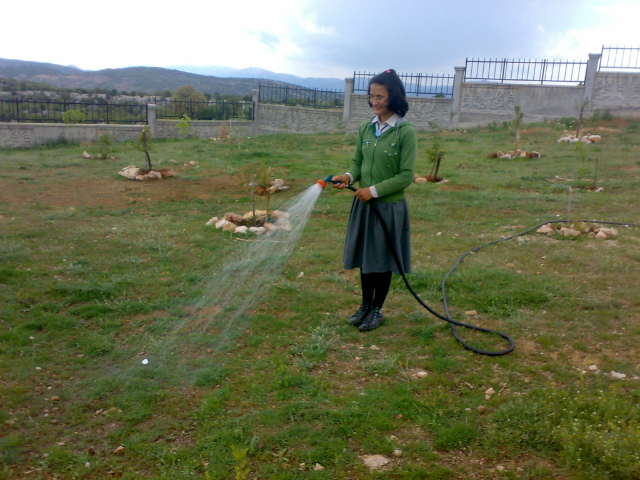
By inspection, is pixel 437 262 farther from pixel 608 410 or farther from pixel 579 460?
pixel 579 460

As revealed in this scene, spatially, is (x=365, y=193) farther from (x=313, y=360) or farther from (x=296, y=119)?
(x=296, y=119)

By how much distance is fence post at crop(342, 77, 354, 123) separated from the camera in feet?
80.2

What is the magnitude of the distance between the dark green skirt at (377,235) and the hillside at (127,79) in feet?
199

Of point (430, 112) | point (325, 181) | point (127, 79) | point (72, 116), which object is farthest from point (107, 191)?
point (127, 79)

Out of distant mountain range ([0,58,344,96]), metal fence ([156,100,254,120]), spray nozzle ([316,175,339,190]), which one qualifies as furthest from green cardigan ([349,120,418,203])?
distant mountain range ([0,58,344,96])

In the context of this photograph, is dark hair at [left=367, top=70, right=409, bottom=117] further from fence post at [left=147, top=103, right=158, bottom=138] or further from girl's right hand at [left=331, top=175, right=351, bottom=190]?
fence post at [left=147, top=103, right=158, bottom=138]

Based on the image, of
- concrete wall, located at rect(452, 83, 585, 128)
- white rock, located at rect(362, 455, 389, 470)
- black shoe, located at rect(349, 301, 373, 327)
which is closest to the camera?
white rock, located at rect(362, 455, 389, 470)

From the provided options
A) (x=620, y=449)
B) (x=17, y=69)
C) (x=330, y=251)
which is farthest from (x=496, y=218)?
(x=17, y=69)

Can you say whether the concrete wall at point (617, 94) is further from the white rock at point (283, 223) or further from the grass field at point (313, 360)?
the white rock at point (283, 223)

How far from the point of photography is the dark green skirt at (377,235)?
13.9ft

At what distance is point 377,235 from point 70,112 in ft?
62.1

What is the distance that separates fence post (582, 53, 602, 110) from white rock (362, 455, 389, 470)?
21.7 metres

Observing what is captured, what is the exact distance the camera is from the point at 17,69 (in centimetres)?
6425

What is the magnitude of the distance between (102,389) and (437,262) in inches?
165
